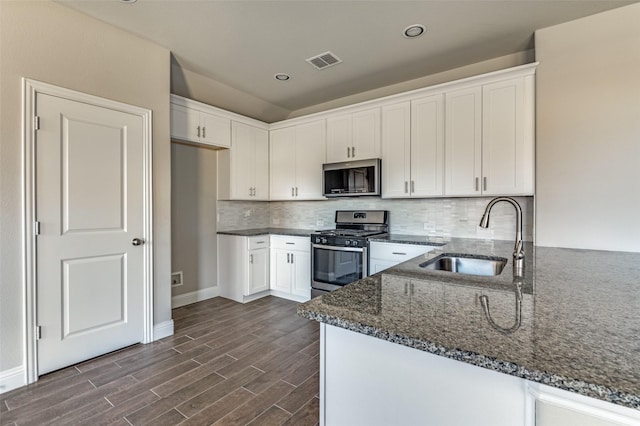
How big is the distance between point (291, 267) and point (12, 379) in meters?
2.60

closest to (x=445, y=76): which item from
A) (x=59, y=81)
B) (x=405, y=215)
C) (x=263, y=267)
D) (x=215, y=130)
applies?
(x=405, y=215)

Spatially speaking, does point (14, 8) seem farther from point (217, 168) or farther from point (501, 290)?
point (501, 290)

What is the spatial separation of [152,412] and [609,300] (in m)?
2.35

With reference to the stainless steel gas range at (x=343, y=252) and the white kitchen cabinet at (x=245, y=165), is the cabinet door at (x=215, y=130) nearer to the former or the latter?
the white kitchen cabinet at (x=245, y=165)

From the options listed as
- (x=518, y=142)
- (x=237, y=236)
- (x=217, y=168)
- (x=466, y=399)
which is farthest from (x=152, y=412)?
(x=518, y=142)

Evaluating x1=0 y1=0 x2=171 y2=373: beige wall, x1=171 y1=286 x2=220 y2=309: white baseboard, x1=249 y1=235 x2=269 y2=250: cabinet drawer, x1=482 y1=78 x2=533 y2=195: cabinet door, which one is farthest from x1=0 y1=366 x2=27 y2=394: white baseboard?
x1=482 y1=78 x2=533 y2=195: cabinet door

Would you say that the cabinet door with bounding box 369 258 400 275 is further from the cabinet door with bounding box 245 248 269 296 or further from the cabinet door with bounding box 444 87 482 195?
the cabinet door with bounding box 245 248 269 296

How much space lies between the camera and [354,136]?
3.75 meters

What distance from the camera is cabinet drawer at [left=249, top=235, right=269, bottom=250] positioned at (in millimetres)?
3919

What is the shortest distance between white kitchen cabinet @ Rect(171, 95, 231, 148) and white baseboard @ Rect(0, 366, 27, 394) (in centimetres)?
234

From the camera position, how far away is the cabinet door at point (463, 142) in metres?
2.96

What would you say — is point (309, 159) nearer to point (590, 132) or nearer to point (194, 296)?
point (194, 296)

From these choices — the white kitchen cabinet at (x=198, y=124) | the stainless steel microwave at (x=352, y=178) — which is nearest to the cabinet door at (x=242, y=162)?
the white kitchen cabinet at (x=198, y=124)

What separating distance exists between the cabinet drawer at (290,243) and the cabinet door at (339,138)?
110 cm
